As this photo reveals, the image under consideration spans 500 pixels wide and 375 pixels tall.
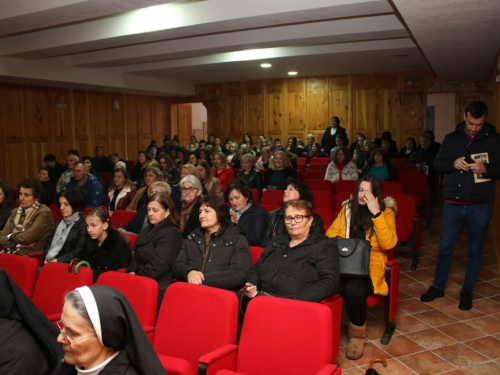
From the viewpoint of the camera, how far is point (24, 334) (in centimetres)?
203

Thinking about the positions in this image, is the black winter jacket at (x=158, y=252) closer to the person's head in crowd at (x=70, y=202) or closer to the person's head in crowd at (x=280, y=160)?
the person's head in crowd at (x=70, y=202)

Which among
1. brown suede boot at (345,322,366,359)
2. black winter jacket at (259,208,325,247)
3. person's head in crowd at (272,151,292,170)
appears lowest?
brown suede boot at (345,322,366,359)

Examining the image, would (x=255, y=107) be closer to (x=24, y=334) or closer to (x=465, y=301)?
(x=465, y=301)

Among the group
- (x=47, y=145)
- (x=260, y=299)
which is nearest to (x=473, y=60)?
(x=260, y=299)

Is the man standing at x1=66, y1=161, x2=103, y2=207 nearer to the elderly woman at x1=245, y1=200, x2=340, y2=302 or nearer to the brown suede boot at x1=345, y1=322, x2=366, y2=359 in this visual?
the elderly woman at x1=245, y1=200, x2=340, y2=302

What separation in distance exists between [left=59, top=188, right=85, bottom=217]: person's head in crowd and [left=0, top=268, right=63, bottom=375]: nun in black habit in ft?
8.49

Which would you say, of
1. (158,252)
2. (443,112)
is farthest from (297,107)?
(158,252)

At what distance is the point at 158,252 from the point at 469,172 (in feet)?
8.57

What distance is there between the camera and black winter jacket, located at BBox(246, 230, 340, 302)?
10.3ft

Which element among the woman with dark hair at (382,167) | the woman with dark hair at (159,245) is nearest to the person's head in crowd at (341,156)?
the woman with dark hair at (382,167)

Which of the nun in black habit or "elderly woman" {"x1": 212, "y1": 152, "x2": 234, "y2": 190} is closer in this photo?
the nun in black habit

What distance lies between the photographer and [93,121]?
44.9 feet

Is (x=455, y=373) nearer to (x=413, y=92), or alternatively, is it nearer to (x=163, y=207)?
(x=163, y=207)

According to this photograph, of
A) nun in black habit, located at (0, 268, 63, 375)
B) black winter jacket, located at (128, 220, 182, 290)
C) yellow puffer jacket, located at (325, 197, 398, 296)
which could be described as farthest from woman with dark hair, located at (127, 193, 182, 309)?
nun in black habit, located at (0, 268, 63, 375)
